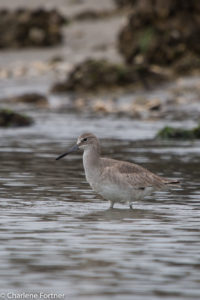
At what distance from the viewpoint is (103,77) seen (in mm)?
32062

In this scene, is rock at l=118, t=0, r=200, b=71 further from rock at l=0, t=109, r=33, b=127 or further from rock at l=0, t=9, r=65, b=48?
rock at l=0, t=109, r=33, b=127

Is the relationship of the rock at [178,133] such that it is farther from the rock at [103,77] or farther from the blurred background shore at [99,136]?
the rock at [103,77]

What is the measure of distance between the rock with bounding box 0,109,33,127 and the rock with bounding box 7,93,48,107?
19.9ft

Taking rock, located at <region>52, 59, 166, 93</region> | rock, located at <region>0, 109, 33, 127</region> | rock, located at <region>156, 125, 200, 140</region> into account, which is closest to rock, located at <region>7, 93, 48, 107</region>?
rock, located at <region>52, 59, 166, 93</region>

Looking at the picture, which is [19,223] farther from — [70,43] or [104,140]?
[70,43]

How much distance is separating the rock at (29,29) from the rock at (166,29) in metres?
5.36

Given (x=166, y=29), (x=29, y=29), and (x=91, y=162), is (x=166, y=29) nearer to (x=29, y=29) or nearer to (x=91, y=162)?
(x=29, y=29)

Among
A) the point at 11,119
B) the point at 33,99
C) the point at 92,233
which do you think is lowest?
the point at 92,233

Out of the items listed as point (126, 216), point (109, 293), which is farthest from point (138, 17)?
point (109, 293)

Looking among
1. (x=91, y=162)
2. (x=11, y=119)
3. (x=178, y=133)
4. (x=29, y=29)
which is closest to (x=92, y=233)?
(x=91, y=162)

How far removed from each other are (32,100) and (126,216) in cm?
1876

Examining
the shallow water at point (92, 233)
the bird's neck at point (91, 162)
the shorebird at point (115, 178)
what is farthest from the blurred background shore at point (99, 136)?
the bird's neck at point (91, 162)

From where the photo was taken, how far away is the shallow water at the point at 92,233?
812 centimetres

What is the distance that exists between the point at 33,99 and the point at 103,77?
3.14 meters
